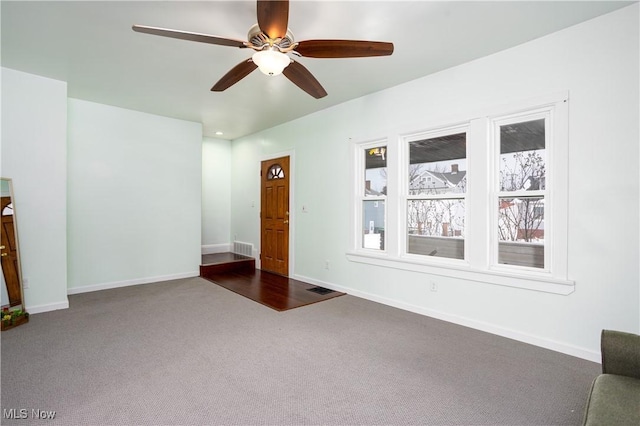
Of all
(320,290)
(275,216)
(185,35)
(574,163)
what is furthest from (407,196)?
(185,35)

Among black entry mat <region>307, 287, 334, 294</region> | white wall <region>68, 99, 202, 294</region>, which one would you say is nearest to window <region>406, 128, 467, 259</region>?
black entry mat <region>307, 287, 334, 294</region>

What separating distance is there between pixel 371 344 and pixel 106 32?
3.52 meters

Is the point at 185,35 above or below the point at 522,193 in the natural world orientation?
above

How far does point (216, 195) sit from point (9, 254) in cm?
377

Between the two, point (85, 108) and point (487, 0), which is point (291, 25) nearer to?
point (487, 0)

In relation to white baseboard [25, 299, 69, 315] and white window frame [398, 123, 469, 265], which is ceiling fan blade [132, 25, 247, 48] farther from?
white baseboard [25, 299, 69, 315]

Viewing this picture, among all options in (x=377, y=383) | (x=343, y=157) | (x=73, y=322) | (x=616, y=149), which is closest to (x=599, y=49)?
(x=616, y=149)

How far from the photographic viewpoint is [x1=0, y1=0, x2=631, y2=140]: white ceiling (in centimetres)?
235

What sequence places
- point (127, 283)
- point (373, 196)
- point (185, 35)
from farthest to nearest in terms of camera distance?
point (127, 283)
point (373, 196)
point (185, 35)

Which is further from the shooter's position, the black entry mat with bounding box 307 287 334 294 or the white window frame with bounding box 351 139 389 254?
the black entry mat with bounding box 307 287 334 294

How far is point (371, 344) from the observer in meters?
2.85

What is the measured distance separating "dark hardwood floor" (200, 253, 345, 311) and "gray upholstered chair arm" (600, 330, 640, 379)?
2.87 meters

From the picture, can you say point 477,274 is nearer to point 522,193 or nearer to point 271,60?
point 522,193

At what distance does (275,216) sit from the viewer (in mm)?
5770
